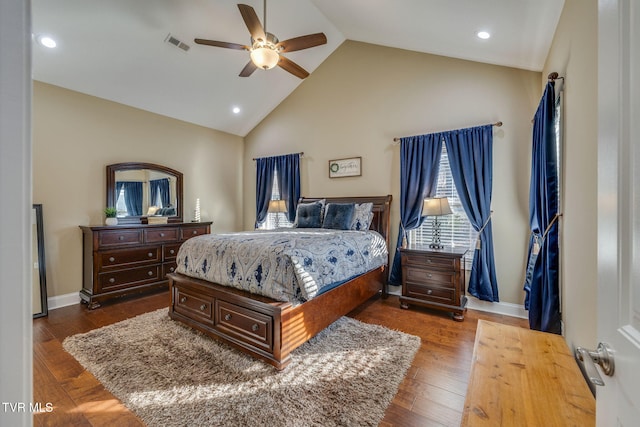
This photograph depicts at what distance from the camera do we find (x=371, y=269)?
338 cm

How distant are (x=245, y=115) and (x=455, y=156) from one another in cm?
372

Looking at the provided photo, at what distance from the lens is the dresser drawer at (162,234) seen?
3.96 meters

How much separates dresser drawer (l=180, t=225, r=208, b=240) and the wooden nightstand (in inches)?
128

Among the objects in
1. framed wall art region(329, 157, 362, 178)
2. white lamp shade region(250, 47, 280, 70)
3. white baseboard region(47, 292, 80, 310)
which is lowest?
white baseboard region(47, 292, 80, 310)

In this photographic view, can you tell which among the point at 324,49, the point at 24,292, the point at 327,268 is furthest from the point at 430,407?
the point at 324,49

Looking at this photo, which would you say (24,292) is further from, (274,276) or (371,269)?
(371,269)

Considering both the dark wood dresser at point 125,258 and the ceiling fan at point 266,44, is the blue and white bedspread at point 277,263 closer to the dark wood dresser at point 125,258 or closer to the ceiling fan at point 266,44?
the dark wood dresser at point 125,258

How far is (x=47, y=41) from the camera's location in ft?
9.82

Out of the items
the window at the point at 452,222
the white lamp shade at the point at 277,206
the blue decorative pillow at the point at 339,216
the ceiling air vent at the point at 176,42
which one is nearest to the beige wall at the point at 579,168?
the window at the point at 452,222

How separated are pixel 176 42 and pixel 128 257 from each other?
2844mm

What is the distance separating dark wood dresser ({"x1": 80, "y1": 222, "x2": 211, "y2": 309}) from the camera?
3490 mm

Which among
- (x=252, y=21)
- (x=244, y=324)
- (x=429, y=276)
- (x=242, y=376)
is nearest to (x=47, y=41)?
(x=252, y=21)

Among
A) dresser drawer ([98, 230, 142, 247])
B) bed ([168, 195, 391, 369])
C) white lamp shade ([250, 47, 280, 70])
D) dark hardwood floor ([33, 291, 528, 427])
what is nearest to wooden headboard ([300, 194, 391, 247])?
bed ([168, 195, 391, 369])

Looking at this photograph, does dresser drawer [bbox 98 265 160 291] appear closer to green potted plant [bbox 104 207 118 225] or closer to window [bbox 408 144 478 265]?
green potted plant [bbox 104 207 118 225]
